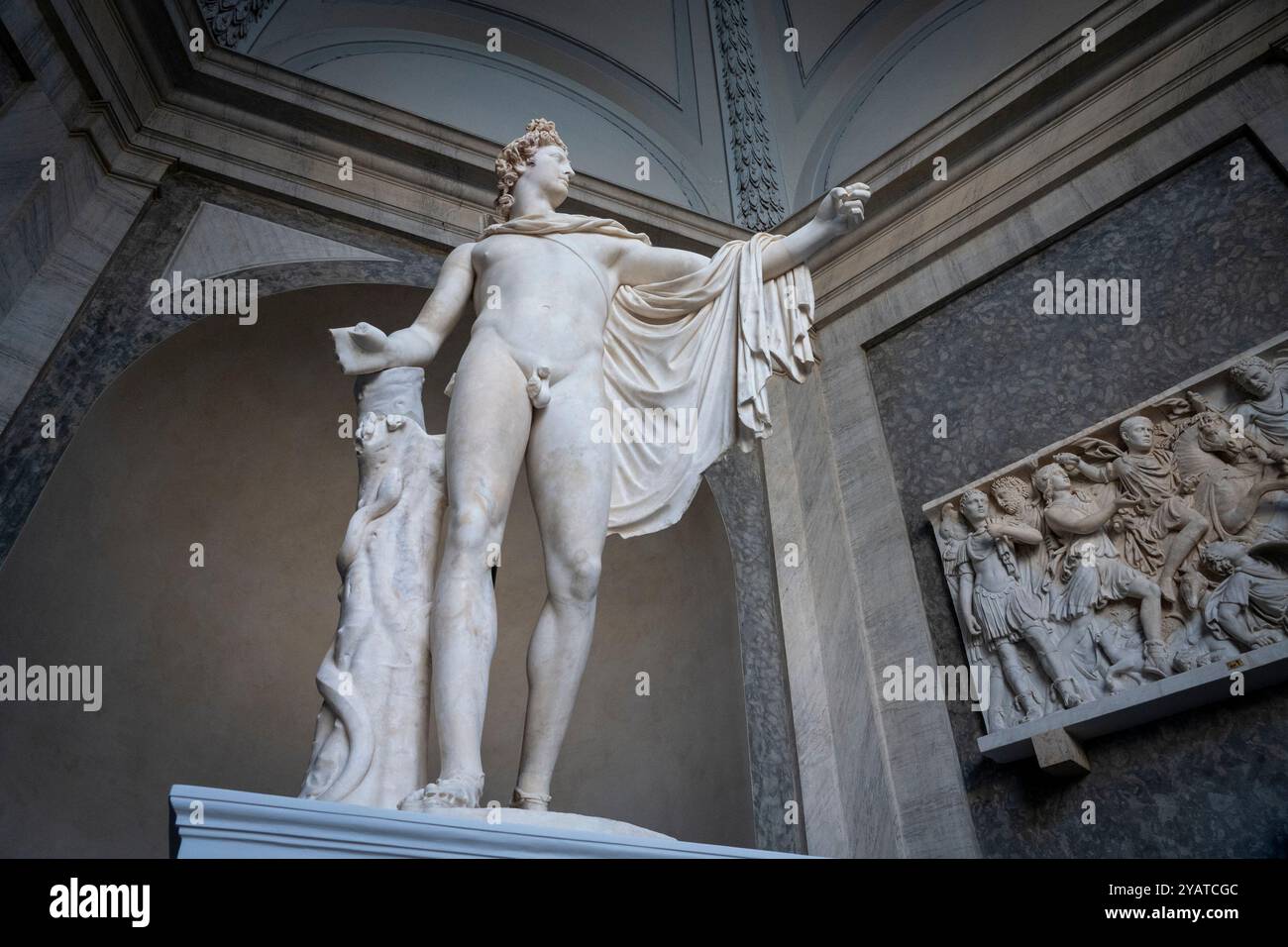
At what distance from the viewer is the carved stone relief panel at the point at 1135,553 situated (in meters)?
3.87

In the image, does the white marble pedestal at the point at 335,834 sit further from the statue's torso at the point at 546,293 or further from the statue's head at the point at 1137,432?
the statue's head at the point at 1137,432

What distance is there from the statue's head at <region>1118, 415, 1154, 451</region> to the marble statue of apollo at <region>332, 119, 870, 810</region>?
5.86 ft

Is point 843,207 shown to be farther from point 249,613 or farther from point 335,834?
point 249,613

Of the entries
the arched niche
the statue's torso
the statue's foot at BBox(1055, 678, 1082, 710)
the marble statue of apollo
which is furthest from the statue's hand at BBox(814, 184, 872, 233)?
the arched niche

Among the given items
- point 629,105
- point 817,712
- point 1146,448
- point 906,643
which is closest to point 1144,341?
point 1146,448

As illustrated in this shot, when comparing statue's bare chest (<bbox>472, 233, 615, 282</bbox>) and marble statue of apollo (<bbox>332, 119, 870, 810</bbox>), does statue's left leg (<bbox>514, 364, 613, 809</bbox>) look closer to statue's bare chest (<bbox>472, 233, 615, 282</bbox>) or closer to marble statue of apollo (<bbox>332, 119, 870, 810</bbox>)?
marble statue of apollo (<bbox>332, 119, 870, 810</bbox>)

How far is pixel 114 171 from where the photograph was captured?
16.4ft

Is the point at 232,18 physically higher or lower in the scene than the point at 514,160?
higher

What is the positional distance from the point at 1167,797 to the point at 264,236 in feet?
14.9

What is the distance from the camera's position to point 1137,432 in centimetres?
433

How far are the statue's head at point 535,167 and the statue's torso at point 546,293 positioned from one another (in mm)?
243

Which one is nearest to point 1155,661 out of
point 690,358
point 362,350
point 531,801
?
point 690,358

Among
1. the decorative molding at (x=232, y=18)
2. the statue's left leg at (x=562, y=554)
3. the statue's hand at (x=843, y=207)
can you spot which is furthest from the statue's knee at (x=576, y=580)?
the decorative molding at (x=232, y=18)

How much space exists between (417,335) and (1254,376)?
3011 mm
